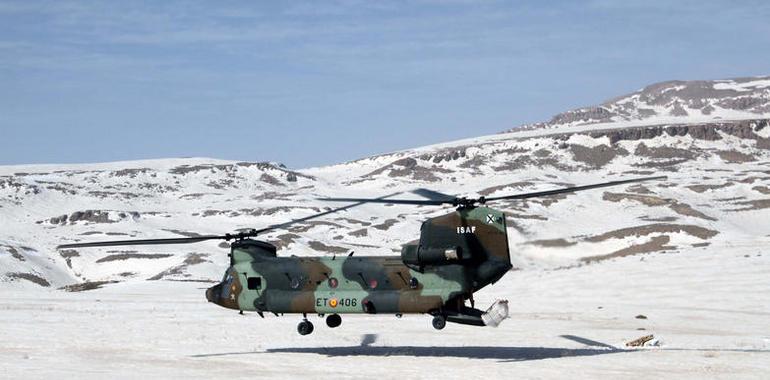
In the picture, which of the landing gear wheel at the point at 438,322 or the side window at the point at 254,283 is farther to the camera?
the side window at the point at 254,283

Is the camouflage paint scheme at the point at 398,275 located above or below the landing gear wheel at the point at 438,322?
above

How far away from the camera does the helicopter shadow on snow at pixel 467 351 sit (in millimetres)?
29219

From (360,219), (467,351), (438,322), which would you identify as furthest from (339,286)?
(360,219)

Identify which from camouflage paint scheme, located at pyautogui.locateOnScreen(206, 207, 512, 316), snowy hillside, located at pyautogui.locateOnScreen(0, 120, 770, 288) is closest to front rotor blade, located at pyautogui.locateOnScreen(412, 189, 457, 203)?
camouflage paint scheme, located at pyautogui.locateOnScreen(206, 207, 512, 316)

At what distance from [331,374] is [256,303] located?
6049 millimetres

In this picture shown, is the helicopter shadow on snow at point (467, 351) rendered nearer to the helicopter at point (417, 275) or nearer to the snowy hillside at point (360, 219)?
the helicopter at point (417, 275)

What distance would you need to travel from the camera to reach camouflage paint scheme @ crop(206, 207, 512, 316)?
1076 inches

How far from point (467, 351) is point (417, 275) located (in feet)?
14.2

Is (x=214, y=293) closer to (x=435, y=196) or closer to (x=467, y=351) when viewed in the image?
(x=467, y=351)

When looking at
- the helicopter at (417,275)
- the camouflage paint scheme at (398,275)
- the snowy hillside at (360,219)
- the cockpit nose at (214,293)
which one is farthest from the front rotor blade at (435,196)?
the cockpit nose at (214,293)

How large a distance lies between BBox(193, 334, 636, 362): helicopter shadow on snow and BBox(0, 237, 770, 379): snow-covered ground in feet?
0.21

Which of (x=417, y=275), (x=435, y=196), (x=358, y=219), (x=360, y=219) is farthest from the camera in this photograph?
Answer: (x=360, y=219)

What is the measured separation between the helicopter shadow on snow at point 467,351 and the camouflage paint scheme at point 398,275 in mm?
2135

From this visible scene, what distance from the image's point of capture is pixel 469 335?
36.1 metres
